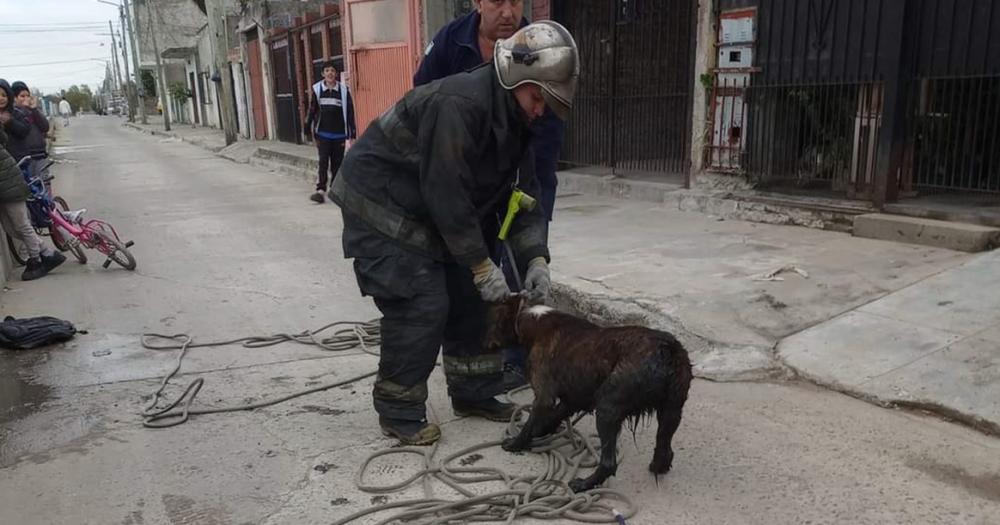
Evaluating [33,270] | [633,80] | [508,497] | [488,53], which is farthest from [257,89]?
[508,497]

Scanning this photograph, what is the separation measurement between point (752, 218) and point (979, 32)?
236 centimetres

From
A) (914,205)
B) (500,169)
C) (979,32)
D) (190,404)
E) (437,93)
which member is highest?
(979,32)

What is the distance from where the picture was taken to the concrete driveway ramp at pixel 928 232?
5234 millimetres

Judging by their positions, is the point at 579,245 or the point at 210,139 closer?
the point at 579,245

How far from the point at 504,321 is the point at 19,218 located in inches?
219

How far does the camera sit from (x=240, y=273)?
262 inches

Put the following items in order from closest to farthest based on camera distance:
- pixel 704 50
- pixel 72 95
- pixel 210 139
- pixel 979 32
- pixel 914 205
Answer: pixel 979 32
pixel 914 205
pixel 704 50
pixel 210 139
pixel 72 95

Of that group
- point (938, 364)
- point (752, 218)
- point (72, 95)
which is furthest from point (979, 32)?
point (72, 95)

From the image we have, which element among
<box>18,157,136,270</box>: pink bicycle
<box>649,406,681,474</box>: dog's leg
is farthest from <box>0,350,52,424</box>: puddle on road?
<box>649,406,681,474</box>: dog's leg

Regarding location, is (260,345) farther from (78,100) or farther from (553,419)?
(78,100)

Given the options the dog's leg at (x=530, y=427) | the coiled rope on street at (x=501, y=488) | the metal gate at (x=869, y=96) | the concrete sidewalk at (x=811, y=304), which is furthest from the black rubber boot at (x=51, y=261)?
the metal gate at (x=869, y=96)

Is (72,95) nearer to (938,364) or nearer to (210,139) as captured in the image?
(210,139)

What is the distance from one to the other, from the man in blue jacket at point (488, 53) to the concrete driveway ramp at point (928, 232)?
11.2 ft

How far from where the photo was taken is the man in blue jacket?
3.60 metres
